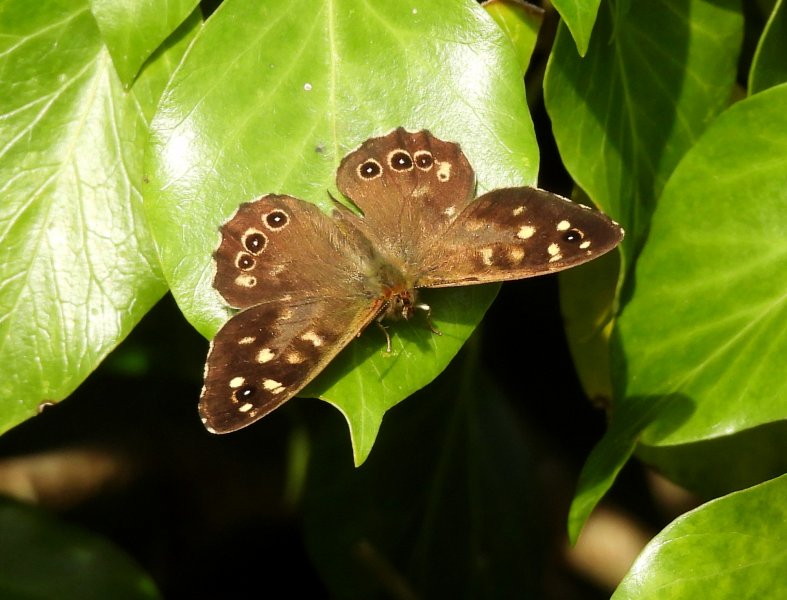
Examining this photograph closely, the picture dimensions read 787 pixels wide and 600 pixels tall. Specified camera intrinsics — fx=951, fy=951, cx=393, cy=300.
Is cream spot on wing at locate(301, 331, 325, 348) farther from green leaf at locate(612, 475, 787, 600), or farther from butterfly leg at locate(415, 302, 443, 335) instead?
green leaf at locate(612, 475, 787, 600)

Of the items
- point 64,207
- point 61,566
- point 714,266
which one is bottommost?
point 61,566

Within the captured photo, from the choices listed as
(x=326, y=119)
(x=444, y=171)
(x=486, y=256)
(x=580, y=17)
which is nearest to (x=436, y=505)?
Answer: (x=486, y=256)

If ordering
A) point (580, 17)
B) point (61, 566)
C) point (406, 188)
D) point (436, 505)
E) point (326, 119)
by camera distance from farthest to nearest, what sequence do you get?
point (436, 505) → point (61, 566) → point (406, 188) → point (326, 119) → point (580, 17)

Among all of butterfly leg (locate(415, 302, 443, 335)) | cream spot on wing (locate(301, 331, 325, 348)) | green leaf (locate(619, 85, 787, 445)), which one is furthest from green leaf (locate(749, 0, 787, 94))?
cream spot on wing (locate(301, 331, 325, 348))

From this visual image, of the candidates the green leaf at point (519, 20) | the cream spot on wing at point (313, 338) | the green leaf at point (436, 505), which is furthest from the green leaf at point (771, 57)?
the green leaf at point (436, 505)

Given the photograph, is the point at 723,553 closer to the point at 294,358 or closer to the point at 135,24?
the point at 294,358

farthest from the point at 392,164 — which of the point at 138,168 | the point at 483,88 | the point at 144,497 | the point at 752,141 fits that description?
the point at 144,497

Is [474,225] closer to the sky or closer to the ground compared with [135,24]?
closer to the ground
